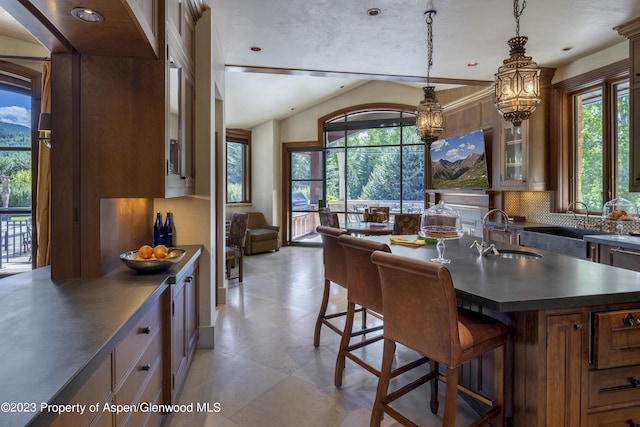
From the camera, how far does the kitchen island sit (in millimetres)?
1521

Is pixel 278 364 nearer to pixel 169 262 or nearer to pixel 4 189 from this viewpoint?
pixel 169 262

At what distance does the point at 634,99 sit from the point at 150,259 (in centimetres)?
450

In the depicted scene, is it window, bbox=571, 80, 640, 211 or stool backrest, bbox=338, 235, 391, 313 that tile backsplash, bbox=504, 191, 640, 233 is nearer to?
window, bbox=571, 80, 640, 211

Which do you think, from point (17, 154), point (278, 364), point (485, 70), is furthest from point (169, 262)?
point (485, 70)

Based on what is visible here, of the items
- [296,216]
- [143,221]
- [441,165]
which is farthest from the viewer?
[296,216]

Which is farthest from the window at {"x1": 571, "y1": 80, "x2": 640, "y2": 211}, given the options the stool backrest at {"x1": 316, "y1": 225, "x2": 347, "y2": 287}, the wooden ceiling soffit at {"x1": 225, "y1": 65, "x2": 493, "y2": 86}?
the stool backrest at {"x1": 316, "y1": 225, "x2": 347, "y2": 287}

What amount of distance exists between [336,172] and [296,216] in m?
1.54

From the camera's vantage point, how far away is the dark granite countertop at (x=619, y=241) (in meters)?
3.00

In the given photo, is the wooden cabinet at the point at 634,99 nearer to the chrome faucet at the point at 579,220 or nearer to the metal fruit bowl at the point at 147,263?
the chrome faucet at the point at 579,220

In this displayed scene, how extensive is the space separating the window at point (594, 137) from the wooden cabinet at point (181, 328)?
450 centimetres

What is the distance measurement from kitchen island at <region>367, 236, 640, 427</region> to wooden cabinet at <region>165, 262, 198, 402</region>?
164 centimetres

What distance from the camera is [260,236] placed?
7.66 metres

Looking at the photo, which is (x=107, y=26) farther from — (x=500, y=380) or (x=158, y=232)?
(x=500, y=380)

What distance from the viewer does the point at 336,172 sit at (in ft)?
28.4
